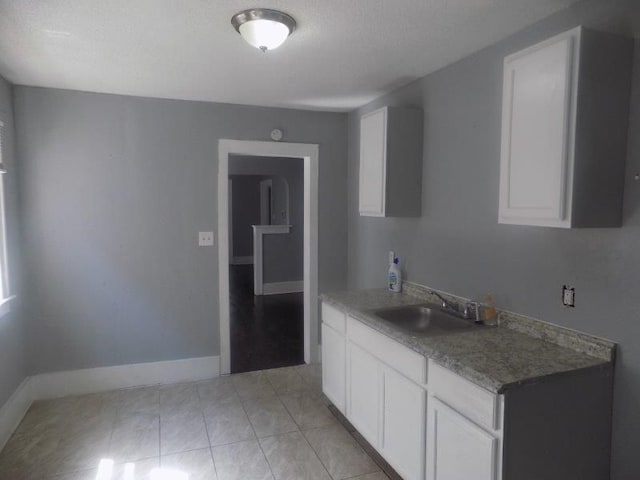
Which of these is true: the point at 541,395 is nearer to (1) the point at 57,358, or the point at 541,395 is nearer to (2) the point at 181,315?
(2) the point at 181,315

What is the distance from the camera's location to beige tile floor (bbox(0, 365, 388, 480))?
2.40 meters

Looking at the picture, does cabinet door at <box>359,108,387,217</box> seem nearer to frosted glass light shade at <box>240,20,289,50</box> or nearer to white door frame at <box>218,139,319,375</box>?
white door frame at <box>218,139,319,375</box>

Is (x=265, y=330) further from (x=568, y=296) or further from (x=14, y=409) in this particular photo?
(x=568, y=296)

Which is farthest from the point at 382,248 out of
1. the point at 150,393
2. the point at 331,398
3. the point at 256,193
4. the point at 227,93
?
the point at 256,193

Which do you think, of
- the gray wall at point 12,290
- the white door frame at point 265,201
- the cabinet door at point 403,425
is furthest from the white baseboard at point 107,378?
the white door frame at point 265,201

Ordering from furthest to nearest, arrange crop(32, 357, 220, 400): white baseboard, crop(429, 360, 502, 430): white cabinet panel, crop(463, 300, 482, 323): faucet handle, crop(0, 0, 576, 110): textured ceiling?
crop(32, 357, 220, 400): white baseboard, crop(463, 300, 482, 323): faucet handle, crop(0, 0, 576, 110): textured ceiling, crop(429, 360, 502, 430): white cabinet panel

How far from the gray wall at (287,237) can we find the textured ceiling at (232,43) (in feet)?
13.2

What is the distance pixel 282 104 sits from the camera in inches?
143

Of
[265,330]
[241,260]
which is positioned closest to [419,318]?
[265,330]

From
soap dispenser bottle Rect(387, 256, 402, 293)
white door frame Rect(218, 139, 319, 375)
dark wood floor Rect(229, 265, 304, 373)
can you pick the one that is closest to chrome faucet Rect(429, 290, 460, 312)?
soap dispenser bottle Rect(387, 256, 402, 293)

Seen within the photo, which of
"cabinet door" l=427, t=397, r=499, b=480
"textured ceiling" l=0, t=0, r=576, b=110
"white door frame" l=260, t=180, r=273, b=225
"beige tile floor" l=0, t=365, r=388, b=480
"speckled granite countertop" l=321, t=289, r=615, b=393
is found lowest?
"beige tile floor" l=0, t=365, r=388, b=480

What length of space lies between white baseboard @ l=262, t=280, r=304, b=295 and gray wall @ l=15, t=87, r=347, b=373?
3.33 meters

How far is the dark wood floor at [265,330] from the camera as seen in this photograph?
4.07 metres

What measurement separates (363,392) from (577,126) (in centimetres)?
175
